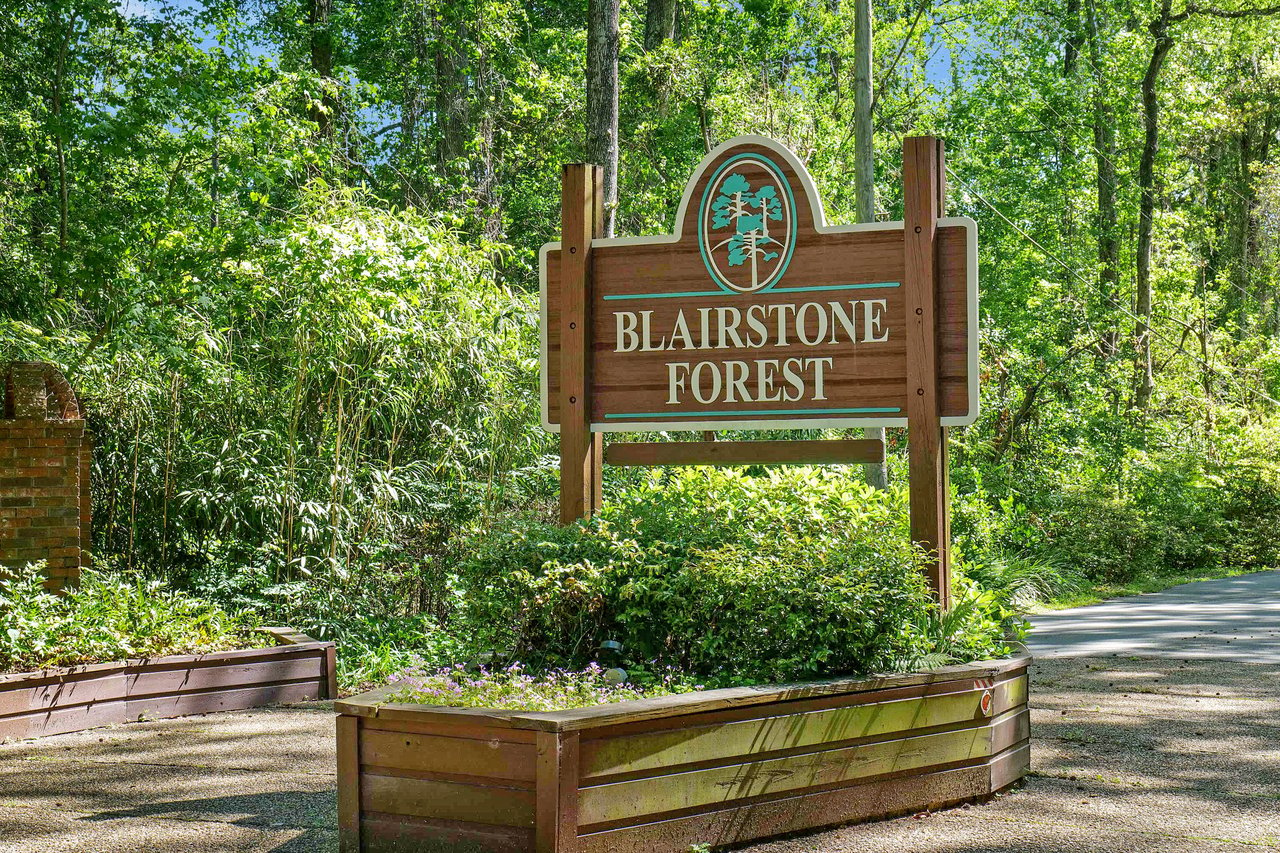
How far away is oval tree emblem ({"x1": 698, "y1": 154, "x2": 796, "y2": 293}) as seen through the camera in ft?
17.6

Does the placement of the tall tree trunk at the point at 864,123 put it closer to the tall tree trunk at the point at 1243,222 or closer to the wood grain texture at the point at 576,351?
the wood grain texture at the point at 576,351

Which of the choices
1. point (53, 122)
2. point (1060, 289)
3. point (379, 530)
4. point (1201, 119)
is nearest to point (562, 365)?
point (379, 530)

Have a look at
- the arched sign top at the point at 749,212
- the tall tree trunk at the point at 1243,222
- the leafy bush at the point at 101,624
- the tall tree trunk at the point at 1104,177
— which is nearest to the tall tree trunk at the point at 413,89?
the leafy bush at the point at 101,624

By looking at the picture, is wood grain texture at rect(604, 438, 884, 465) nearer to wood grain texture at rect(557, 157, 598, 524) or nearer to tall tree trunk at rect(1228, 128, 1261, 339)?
wood grain texture at rect(557, 157, 598, 524)

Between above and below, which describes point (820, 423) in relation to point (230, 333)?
below

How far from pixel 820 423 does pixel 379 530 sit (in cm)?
395

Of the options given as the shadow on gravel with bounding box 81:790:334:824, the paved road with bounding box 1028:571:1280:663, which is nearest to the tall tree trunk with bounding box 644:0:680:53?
Answer: the paved road with bounding box 1028:571:1280:663

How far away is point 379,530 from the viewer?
8.09 meters

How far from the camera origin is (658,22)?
666 inches

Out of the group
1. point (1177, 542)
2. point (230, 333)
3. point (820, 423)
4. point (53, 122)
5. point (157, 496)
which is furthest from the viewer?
point (1177, 542)

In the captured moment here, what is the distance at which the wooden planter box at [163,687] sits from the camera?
19.1 ft

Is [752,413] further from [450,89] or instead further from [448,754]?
[450,89]

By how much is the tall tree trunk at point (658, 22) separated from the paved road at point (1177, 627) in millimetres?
9865

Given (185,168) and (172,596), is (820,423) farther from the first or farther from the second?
(185,168)
